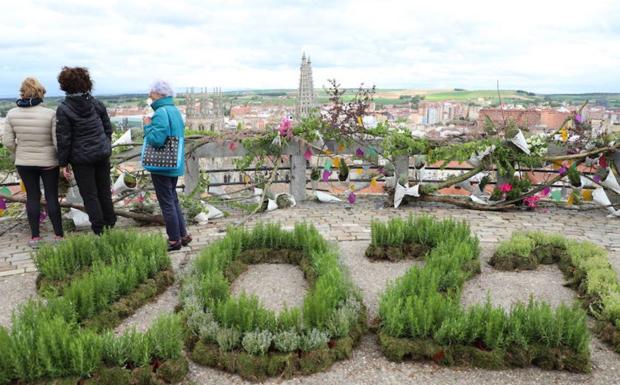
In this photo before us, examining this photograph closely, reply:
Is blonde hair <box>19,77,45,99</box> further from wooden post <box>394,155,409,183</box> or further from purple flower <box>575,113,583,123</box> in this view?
purple flower <box>575,113,583,123</box>

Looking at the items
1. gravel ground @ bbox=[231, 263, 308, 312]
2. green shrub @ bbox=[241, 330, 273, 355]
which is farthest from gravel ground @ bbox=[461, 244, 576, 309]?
green shrub @ bbox=[241, 330, 273, 355]

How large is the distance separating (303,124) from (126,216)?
9.97 feet

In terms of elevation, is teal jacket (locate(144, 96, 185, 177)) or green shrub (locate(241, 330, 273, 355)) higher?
teal jacket (locate(144, 96, 185, 177))

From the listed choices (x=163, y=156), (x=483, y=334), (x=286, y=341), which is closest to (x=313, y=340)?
(x=286, y=341)

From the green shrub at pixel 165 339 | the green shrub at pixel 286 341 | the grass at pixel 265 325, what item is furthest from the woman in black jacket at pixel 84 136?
the green shrub at pixel 286 341

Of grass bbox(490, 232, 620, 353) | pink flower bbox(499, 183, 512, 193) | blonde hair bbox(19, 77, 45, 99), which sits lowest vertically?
grass bbox(490, 232, 620, 353)

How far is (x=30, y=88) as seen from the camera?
6.02 m

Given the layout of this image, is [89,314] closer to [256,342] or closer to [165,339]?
[165,339]

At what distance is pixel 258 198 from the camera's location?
885 cm

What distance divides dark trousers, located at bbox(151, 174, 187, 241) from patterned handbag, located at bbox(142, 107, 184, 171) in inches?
6.6

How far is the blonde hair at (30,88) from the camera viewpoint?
602cm

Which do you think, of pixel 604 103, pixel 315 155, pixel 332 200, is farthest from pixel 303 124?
pixel 604 103

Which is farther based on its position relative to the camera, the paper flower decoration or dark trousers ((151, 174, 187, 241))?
the paper flower decoration

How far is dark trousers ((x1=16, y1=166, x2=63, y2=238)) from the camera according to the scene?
6289 millimetres
